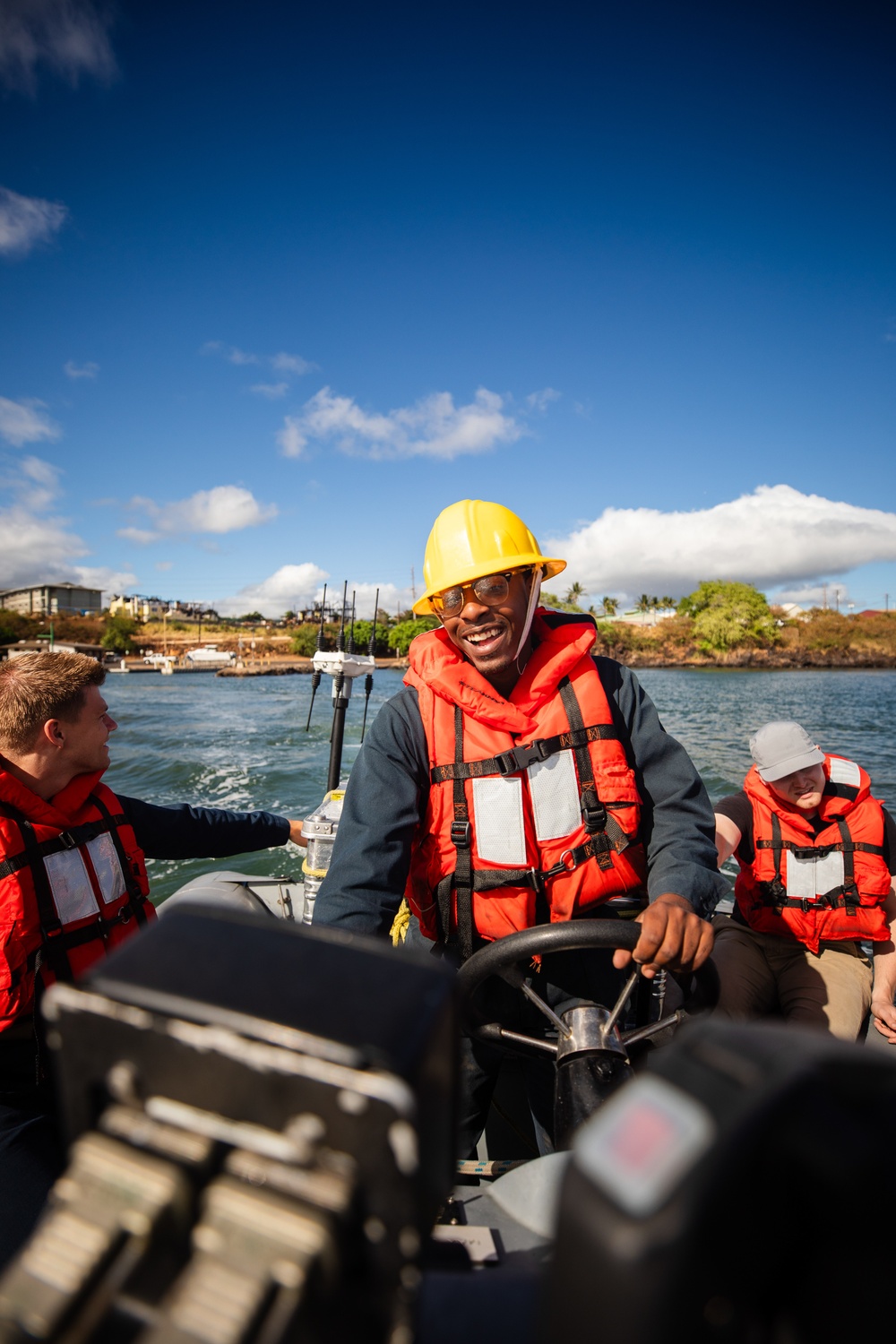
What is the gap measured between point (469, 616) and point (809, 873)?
1908 mm

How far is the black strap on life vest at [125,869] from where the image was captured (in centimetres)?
222

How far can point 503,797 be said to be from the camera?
2018 mm

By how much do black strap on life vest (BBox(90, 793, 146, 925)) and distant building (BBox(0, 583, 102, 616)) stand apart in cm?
11032

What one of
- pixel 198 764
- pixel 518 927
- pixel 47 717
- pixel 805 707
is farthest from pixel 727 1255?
pixel 805 707

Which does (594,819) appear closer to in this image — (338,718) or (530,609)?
(530,609)

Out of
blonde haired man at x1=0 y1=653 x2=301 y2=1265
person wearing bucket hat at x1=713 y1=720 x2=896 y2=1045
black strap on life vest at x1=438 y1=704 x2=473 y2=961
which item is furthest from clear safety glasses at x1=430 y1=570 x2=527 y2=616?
person wearing bucket hat at x1=713 y1=720 x2=896 y2=1045

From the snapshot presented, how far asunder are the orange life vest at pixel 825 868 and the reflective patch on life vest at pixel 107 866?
101 inches

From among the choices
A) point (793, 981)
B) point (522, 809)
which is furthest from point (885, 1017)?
point (522, 809)

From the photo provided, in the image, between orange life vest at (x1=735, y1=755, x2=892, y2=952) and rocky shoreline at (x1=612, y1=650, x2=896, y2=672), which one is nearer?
orange life vest at (x1=735, y1=755, x2=892, y2=952)

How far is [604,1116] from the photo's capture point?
0.47 meters

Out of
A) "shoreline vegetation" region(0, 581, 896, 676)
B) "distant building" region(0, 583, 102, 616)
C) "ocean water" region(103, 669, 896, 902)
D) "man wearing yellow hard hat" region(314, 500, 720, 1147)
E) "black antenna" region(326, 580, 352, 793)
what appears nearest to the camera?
"man wearing yellow hard hat" region(314, 500, 720, 1147)

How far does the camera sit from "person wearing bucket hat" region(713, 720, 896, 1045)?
9.25ft

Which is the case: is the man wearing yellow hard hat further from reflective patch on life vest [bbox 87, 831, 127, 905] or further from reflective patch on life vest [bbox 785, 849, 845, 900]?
reflective patch on life vest [bbox 785, 849, 845, 900]

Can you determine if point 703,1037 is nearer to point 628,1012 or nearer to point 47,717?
point 628,1012
